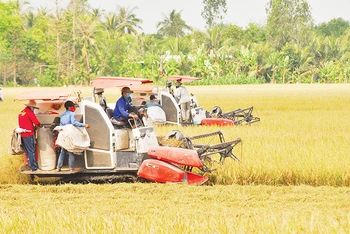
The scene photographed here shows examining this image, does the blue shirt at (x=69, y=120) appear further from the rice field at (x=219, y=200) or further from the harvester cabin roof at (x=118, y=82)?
the rice field at (x=219, y=200)

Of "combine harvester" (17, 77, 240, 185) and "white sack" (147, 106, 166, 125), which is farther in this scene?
"white sack" (147, 106, 166, 125)

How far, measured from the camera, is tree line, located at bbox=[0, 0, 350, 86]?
6962 cm

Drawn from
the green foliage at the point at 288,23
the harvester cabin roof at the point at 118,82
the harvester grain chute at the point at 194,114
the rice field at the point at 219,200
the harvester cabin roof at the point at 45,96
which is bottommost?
the rice field at the point at 219,200

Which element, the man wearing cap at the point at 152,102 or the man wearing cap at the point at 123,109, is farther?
the man wearing cap at the point at 152,102

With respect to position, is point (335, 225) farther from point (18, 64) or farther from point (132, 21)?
point (132, 21)

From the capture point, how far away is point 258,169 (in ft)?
36.7

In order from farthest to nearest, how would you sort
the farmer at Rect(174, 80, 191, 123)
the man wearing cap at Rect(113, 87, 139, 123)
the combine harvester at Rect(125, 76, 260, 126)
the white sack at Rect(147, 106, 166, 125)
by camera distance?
the farmer at Rect(174, 80, 191, 123), the combine harvester at Rect(125, 76, 260, 126), the white sack at Rect(147, 106, 166, 125), the man wearing cap at Rect(113, 87, 139, 123)

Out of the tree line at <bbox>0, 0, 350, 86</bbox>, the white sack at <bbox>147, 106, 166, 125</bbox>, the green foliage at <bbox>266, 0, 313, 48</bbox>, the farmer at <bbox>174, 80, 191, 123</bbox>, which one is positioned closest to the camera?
the white sack at <bbox>147, 106, 166, 125</bbox>

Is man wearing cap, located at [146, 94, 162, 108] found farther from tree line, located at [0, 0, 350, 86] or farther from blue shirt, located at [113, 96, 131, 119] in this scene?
tree line, located at [0, 0, 350, 86]

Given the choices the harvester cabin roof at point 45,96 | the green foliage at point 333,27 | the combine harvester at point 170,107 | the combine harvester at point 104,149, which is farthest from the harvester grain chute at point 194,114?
the green foliage at point 333,27

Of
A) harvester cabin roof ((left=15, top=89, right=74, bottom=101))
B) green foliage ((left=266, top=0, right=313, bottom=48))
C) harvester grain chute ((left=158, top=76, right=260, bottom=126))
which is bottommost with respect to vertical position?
harvester grain chute ((left=158, top=76, right=260, bottom=126))

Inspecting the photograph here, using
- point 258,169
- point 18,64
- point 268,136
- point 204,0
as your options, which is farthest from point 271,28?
point 258,169

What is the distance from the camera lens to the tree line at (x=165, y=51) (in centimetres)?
6962

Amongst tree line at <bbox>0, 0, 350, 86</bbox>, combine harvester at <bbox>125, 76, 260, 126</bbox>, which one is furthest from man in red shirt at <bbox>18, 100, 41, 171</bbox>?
tree line at <bbox>0, 0, 350, 86</bbox>
